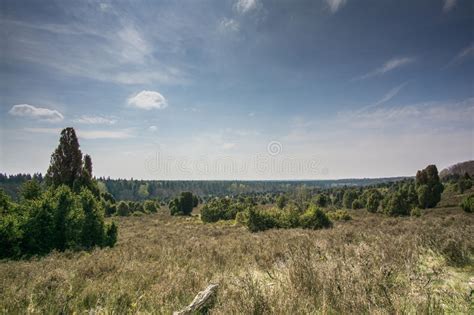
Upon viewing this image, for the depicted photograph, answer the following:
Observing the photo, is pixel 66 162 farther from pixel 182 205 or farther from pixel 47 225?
pixel 182 205

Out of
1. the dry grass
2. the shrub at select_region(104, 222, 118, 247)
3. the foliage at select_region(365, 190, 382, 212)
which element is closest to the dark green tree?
the shrub at select_region(104, 222, 118, 247)

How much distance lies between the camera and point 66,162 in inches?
842

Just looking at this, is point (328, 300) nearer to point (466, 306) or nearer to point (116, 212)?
point (466, 306)

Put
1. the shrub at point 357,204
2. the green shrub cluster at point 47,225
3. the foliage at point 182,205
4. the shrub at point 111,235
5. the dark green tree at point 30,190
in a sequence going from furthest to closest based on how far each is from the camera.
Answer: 1. the shrub at point 357,204
2. the foliage at point 182,205
3. the shrub at point 111,235
4. the dark green tree at point 30,190
5. the green shrub cluster at point 47,225

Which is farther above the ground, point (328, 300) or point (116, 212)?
point (328, 300)

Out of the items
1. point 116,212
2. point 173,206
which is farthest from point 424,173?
point 116,212

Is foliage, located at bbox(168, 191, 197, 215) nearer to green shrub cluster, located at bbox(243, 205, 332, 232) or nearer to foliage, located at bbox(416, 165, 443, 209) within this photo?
green shrub cluster, located at bbox(243, 205, 332, 232)

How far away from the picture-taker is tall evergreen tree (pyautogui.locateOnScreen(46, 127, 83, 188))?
21.1 metres

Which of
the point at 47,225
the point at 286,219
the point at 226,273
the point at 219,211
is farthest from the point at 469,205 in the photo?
the point at 47,225

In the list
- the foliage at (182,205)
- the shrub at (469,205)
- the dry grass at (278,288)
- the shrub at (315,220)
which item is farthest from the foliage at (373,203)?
the dry grass at (278,288)

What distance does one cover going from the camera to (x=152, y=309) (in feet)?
12.8

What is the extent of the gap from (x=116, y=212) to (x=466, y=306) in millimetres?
66756

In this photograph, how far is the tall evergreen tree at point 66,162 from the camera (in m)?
21.1

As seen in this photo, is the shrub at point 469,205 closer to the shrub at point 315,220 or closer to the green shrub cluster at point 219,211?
the shrub at point 315,220
